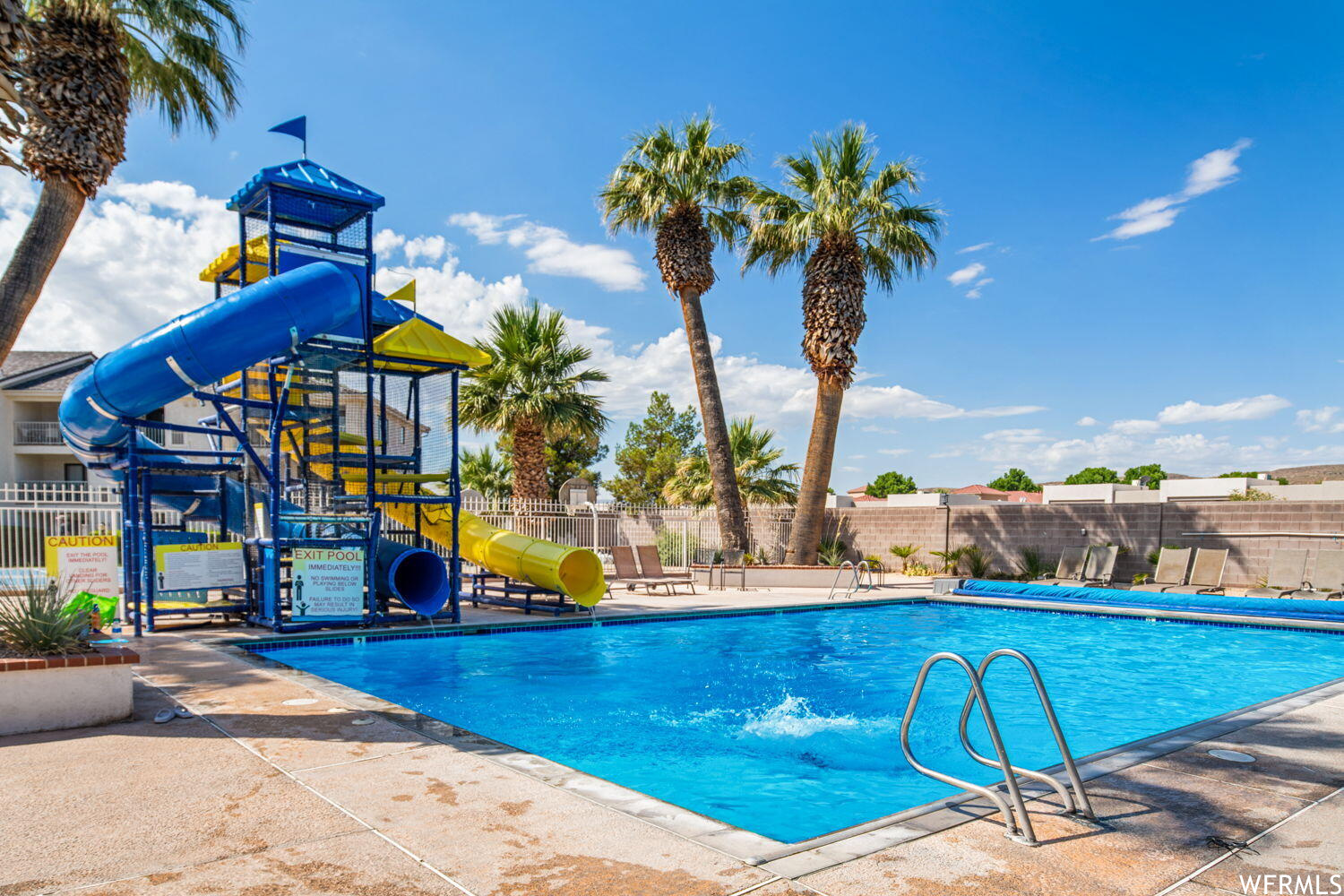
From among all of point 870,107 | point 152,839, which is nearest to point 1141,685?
point 152,839

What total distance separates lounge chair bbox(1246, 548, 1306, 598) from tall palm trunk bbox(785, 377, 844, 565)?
28.4 feet

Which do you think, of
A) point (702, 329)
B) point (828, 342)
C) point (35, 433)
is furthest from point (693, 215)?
point (35, 433)

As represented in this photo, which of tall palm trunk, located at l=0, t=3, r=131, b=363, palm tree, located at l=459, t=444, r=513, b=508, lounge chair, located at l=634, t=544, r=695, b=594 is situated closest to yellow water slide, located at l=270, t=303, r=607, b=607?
lounge chair, located at l=634, t=544, r=695, b=594

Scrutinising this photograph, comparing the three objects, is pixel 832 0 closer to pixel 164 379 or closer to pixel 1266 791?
pixel 164 379

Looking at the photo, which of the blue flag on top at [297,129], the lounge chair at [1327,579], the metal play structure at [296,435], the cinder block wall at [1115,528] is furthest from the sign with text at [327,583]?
the lounge chair at [1327,579]

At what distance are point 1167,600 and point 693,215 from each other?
44.2 ft

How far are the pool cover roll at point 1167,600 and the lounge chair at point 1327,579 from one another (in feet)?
3.13

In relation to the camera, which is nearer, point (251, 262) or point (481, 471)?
point (251, 262)

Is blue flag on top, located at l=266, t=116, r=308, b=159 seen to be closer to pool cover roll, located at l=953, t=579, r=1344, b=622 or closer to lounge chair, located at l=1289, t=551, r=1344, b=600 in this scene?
pool cover roll, located at l=953, t=579, r=1344, b=622

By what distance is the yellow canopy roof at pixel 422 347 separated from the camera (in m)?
11.3

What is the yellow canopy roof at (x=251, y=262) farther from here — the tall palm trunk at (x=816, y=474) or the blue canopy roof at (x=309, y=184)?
the tall palm trunk at (x=816, y=474)

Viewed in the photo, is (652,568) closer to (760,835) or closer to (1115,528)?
(1115,528)

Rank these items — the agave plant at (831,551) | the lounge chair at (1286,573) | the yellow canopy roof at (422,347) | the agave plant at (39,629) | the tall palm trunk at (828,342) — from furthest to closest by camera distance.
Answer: the agave plant at (831,551) < the tall palm trunk at (828,342) < the lounge chair at (1286,573) < the yellow canopy roof at (422,347) < the agave plant at (39,629)

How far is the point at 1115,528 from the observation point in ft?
60.6
